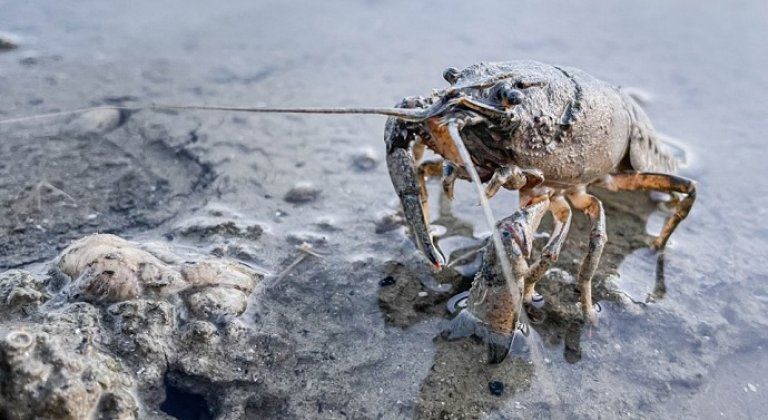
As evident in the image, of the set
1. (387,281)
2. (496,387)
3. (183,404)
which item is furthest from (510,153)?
(183,404)

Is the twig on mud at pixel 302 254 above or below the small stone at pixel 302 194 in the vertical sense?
below

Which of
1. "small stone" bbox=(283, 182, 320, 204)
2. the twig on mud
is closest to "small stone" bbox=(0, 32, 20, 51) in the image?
"small stone" bbox=(283, 182, 320, 204)

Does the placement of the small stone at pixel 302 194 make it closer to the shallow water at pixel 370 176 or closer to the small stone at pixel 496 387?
the shallow water at pixel 370 176

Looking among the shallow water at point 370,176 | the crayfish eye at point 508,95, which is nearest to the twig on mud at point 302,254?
the shallow water at point 370,176

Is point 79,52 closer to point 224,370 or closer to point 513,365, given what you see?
point 224,370

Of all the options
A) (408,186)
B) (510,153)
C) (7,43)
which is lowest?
(7,43)

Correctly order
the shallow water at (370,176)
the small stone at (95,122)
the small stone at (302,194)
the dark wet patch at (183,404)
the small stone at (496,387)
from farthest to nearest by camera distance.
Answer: the small stone at (95,122) < the small stone at (302,194) < the shallow water at (370,176) < the small stone at (496,387) < the dark wet patch at (183,404)

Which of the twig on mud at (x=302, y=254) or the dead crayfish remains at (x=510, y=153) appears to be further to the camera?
the twig on mud at (x=302, y=254)

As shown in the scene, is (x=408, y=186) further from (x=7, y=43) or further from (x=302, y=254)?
(x=7, y=43)
